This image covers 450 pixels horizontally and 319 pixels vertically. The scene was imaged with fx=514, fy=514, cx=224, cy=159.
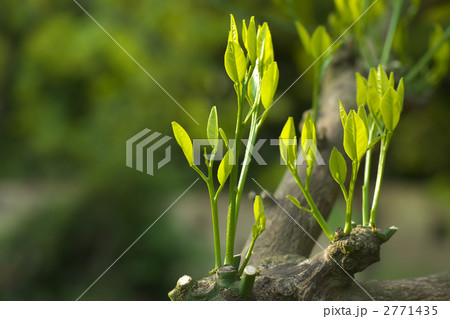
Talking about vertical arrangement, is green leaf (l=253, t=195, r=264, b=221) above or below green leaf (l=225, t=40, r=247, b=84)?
below

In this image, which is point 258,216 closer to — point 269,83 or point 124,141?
point 269,83

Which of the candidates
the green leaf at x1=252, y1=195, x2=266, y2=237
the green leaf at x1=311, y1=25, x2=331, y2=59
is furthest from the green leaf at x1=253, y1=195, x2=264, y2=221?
the green leaf at x1=311, y1=25, x2=331, y2=59

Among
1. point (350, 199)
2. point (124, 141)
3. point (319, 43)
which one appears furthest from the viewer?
point (124, 141)

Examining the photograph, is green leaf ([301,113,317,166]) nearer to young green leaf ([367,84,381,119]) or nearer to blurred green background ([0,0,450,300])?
young green leaf ([367,84,381,119])

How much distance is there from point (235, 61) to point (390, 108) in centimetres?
9

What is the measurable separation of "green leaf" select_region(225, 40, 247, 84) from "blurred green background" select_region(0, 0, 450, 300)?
0.31 metres

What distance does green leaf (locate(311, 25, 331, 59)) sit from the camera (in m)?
0.40

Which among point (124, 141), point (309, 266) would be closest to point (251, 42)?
point (309, 266)

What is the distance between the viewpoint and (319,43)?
1.30 feet

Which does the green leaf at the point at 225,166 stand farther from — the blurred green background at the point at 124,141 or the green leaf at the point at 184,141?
the blurred green background at the point at 124,141

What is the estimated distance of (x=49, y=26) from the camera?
4.86 ft

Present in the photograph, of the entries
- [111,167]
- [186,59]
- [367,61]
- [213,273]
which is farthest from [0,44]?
[213,273]
